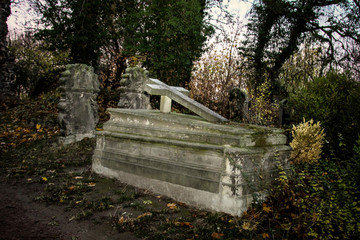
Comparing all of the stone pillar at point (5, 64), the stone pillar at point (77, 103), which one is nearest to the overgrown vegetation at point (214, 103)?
the stone pillar at point (77, 103)

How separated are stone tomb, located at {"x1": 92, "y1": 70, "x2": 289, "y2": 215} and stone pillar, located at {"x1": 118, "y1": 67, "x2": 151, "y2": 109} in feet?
7.99

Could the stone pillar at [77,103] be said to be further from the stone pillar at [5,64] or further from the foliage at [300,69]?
the foliage at [300,69]

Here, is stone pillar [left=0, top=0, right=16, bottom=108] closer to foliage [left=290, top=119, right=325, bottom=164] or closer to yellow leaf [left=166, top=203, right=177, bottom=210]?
yellow leaf [left=166, top=203, right=177, bottom=210]

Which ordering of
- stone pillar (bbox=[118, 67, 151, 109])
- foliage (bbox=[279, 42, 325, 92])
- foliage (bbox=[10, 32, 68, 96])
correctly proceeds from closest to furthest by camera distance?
stone pillar (bbox=[118, 67, 151, 109]) < foliage (bbox=[279, 42, 325, 92]) < foliage (bbox=[10, 32, 68, 96])

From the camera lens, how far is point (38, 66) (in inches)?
657

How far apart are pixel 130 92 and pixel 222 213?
4.80m

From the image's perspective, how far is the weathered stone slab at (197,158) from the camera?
12.3 feet

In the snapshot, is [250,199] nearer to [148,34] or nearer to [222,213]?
[222,213]

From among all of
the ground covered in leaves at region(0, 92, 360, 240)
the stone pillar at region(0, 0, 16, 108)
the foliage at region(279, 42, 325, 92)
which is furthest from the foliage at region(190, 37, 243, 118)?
the stone pillar at region(0, 0, 16, 108)

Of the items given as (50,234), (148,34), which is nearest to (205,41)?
(148,34)

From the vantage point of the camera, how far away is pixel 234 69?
10203 mm

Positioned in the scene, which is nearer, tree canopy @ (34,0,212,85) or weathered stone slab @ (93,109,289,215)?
weathered stone slab @ (93,109,289,215)

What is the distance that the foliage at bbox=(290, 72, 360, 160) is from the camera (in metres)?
5.52

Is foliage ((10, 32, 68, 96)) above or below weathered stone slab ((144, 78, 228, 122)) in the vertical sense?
above
